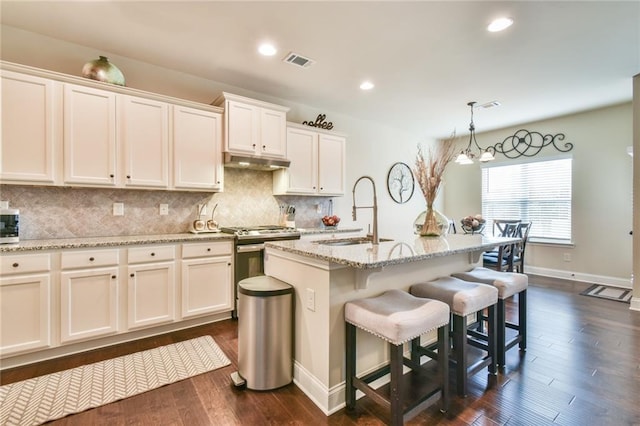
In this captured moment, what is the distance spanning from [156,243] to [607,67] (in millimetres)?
5166

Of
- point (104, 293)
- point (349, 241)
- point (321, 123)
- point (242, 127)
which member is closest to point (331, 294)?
point (349, 241)

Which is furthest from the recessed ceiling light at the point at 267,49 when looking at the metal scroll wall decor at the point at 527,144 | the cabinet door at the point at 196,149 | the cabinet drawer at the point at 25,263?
the metal scroll wall decor at the point at 527,144

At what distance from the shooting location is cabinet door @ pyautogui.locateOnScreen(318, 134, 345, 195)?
433cm

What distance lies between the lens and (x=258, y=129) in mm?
3598

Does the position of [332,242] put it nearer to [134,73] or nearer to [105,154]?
[105,154]

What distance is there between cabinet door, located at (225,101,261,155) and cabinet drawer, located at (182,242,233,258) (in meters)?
1.11

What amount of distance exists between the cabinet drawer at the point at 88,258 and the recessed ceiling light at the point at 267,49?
2.31 meters

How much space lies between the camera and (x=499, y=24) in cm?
251

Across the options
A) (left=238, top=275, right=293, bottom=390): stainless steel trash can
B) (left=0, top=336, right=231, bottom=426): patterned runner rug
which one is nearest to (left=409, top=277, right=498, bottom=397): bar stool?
(left=238, top=275, right=293, bottom=390): stainless steel trash can

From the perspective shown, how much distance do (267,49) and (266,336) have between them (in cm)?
261

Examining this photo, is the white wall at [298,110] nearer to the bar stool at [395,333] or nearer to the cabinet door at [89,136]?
the cabinet door at [89,136]

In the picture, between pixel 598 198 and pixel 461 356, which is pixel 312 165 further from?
pixel 598 198

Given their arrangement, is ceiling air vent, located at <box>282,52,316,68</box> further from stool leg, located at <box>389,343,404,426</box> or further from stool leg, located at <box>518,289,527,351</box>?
stool leg, located at <box>518,289,527,351</box>

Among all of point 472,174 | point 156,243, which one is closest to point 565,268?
point 472,174
